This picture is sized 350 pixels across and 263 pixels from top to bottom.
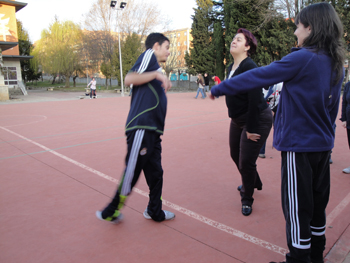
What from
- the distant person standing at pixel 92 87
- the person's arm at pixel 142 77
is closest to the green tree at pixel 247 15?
the distant person standing at pixel 92 87

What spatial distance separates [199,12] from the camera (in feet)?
116

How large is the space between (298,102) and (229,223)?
1.66 metres

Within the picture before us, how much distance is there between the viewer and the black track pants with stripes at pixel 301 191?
6.55 ft

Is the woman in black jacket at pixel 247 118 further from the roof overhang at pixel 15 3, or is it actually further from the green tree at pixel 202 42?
the roof overhang at pixel 15 3

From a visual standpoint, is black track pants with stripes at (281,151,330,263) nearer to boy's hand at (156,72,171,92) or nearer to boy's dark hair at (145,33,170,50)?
boy's hand at (156,72,171,92)

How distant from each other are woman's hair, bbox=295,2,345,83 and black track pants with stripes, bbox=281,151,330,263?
67 centimetres

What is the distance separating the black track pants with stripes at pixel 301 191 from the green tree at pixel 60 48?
39596 millimetres

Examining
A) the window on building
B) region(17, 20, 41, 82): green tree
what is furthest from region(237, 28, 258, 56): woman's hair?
region(17, 20, 41, 82): green tree

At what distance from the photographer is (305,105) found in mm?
1947

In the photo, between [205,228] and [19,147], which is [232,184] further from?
[19,147]

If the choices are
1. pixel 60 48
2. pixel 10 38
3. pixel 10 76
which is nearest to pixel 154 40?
pixel 10 38

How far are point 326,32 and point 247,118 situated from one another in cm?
125

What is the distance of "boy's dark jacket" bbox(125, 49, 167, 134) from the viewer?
8.55 ft

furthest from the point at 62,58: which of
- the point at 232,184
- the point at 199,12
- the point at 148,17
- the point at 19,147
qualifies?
the point at 232,184
